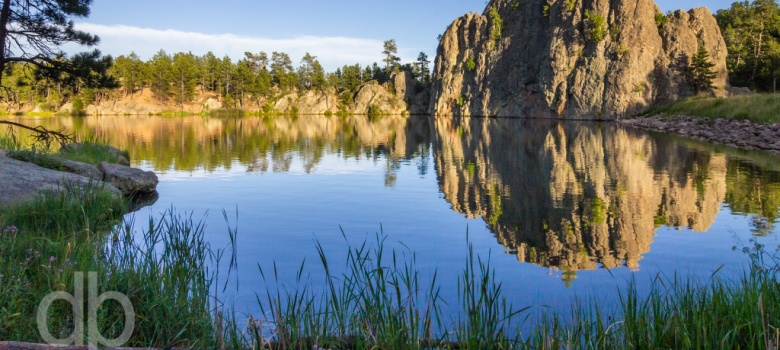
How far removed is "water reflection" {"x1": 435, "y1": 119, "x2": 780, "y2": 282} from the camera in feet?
34.9

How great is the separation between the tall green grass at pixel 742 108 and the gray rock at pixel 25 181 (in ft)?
119

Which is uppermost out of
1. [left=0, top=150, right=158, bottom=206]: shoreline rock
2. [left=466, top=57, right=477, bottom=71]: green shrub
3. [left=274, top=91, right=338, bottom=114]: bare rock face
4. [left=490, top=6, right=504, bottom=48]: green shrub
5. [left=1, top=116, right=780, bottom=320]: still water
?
[left=490, top=6, right=504, bottom=48]: green shrub

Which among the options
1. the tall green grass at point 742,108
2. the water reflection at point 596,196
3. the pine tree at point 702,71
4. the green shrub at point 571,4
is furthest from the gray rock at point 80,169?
the green shrub at point 571,4

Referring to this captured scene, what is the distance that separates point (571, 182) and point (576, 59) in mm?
70548

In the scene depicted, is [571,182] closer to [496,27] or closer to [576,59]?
[576,59]

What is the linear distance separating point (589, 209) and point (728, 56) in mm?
81210

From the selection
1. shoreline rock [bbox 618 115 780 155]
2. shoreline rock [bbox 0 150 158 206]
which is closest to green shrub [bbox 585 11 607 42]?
shoreline rock [bbox 618 115 780 155]

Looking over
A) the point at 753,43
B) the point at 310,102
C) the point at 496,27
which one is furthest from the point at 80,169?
the point at 310,102

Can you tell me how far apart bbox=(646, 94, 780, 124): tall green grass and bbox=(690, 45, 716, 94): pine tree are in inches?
594

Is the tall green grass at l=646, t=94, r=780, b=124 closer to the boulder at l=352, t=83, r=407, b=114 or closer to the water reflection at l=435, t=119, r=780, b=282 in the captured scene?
the water reflection at l=435, t=119, r=780, b=282

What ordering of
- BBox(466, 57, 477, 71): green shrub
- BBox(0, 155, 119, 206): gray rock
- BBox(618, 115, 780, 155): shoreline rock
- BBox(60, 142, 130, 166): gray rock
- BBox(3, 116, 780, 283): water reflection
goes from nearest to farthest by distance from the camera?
BBox(3, 116, 780, 283): water reflection
BBox(0, 155, 119, 206): gray rock
BBox(60, 142, 130, 166): gray rock
BBox(618, 115, 780, 155): shoreline rock
BBox(466, 57, 477, 71): green shrub

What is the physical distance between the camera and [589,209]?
14.1 metres

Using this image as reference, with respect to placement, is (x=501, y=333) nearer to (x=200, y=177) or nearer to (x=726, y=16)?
(x=200, y=177)

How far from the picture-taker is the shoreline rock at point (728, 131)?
1150 inches
